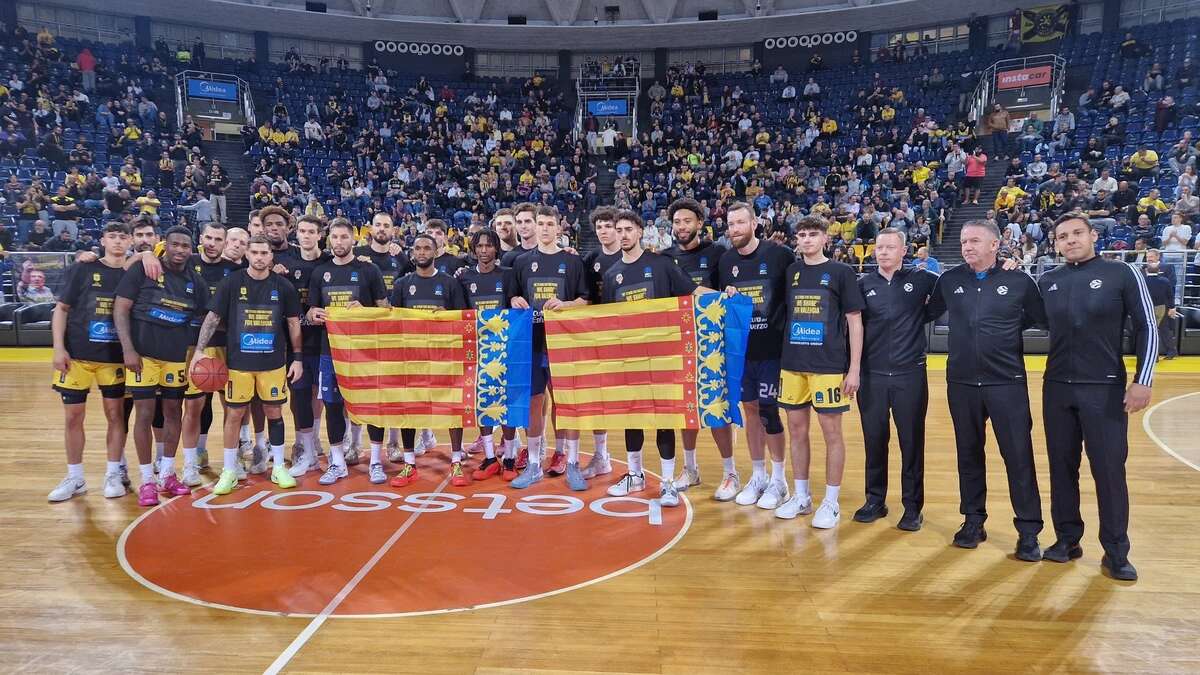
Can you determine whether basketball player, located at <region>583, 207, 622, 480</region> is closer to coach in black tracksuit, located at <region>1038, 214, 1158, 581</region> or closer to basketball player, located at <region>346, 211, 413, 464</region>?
basketball player, located at <region>346, 211, 413, 464</region>

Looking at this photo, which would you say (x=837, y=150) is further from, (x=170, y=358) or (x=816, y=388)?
(x=170, y=358)

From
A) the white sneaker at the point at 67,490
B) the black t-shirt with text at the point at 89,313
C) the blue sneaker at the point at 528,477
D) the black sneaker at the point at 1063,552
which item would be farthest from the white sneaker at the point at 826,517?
the white sneaker at the point at 67,490

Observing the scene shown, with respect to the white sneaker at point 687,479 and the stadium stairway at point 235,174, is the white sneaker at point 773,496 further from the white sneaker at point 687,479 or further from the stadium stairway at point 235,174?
the stadium stairway at point 235,174

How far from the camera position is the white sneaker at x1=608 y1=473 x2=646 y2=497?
5.69 metres

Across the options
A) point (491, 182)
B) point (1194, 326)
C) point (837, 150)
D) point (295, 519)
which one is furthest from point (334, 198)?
point (1194, 326)

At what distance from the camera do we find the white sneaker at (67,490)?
5512 millimetres

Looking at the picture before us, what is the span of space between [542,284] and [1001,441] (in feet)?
11.9

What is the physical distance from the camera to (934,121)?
73.5ft

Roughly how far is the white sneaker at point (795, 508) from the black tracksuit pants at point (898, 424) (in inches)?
17.6

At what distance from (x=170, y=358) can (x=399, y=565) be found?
2.88 meters

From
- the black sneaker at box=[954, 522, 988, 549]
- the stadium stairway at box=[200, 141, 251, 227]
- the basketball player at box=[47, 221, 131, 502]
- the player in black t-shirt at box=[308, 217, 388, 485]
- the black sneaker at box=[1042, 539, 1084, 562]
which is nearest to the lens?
the black sneaker at box=[1042, 539, 1084, 562]

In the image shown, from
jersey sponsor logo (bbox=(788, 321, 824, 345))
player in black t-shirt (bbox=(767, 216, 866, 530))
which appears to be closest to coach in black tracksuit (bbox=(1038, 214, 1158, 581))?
player in black t-shirt (bbox=(767, 216, 866, 530))

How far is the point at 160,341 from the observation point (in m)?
5.58

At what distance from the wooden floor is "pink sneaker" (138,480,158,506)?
0.20 m
